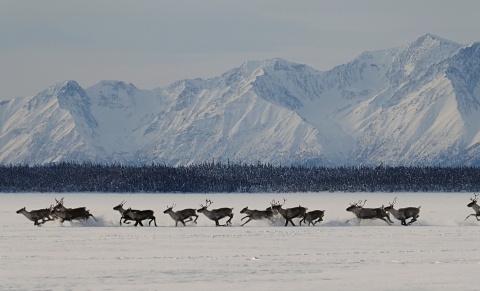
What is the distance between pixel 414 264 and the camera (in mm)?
23172

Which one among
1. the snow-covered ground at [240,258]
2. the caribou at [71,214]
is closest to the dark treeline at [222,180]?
the caribou at [71,214]

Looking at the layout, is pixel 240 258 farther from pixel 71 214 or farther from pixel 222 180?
pixel 222 180

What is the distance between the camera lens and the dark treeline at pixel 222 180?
157 m

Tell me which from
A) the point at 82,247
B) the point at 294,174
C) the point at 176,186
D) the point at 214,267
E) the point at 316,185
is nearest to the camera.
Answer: the point at 214,267

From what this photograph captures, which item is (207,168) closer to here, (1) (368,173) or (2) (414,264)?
(1) (368,173)

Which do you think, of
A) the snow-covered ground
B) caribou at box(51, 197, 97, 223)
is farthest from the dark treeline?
the snow-covered ground

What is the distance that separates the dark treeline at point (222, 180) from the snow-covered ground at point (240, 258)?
387ft

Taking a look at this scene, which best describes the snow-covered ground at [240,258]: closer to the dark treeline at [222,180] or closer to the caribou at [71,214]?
the caribou at [71,214]

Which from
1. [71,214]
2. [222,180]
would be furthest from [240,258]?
[222,180]

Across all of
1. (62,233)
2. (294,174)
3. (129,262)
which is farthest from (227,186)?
(129,262)

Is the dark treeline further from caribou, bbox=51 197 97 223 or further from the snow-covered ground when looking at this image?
the snow-covered ground

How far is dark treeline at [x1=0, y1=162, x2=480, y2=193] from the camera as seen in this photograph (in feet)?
514

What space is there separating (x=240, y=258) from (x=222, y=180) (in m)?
141

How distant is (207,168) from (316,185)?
109 ft
